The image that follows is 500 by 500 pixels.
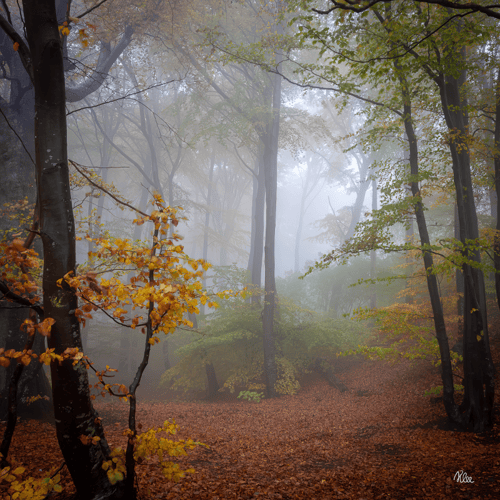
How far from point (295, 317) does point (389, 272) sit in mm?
6093

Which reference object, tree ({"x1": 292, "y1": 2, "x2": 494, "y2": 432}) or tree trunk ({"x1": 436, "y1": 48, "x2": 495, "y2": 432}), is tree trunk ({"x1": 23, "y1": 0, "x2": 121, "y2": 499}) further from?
tree trunk ({"x1": 436, "y1": 48, "x2": 495, "y2": 432})

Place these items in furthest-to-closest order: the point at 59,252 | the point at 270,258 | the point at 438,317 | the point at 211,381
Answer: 1. the point at 211,381
2. the point at 270,258
3. the point at 438,317
4. the point at 59,252

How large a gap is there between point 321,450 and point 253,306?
6.68m

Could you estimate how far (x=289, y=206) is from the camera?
2249 inches

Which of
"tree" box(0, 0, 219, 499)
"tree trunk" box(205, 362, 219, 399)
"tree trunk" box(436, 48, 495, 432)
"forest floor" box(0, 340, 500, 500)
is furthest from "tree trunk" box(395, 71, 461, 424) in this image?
"tree trunk" box(205, 362, 219, 399)

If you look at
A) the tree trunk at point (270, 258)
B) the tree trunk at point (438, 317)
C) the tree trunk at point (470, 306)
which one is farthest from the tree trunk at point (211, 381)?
the tree trunk at point (470, 306)

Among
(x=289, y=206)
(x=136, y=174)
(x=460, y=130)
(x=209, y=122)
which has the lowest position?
(x=460, y=130)

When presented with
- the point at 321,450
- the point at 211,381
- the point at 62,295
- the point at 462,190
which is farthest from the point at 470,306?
the point at 211,381

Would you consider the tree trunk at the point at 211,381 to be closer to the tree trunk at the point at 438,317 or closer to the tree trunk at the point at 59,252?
the tree trunk at the point at 438,317

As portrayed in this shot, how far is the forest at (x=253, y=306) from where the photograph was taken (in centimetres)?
271

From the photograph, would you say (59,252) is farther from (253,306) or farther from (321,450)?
(253,306)

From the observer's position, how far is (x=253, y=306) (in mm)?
11648

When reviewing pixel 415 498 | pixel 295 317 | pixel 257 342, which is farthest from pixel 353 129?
pixel 415 498

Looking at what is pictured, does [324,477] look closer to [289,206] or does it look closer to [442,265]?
[442,265]
